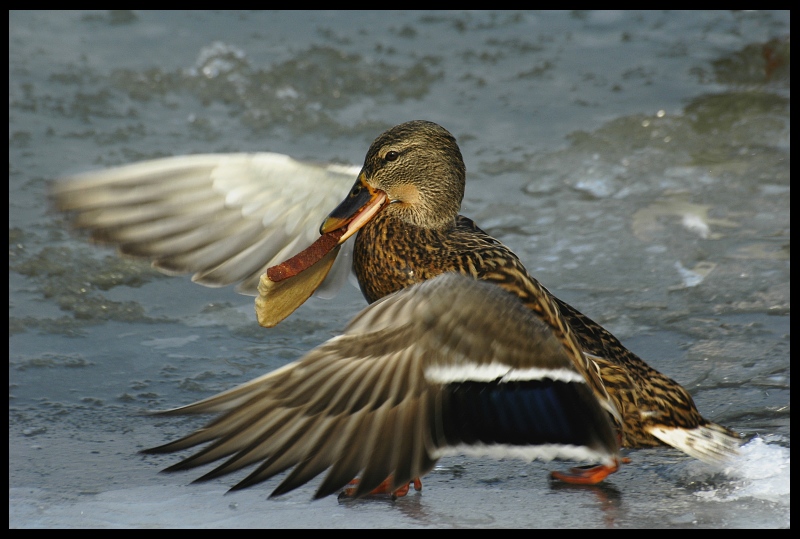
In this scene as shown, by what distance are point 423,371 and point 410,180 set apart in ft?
3.26

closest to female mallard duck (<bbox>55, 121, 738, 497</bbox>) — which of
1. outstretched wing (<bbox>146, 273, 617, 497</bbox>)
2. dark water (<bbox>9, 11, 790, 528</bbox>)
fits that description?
outstretched wing (<bbox>146, 273, 617, 497</bbox>)

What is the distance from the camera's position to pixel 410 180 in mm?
3775

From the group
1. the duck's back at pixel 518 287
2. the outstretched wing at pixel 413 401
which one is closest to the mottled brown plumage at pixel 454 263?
the duck's back at pixel 518 287

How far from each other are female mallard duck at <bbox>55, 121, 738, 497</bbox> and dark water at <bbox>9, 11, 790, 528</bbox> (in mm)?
253

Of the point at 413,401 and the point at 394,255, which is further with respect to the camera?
the point at 394,255

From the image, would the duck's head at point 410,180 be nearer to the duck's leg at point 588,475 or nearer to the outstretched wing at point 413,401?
the outstretched wing at point 413,401

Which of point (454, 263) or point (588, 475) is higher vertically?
point (454, 263)

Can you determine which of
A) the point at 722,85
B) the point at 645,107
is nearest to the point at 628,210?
the point at 645,107

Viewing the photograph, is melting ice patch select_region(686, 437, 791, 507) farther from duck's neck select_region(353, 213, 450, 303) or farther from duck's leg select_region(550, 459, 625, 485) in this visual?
duck's neck select_region(353, 213, 450, 303)

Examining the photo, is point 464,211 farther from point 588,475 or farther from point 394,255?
point 588,475

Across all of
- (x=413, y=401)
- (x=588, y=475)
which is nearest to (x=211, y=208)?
(x=413, y=401)

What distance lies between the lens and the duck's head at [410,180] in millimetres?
3758

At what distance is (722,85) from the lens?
23.6ft

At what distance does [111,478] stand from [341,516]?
0.80m
